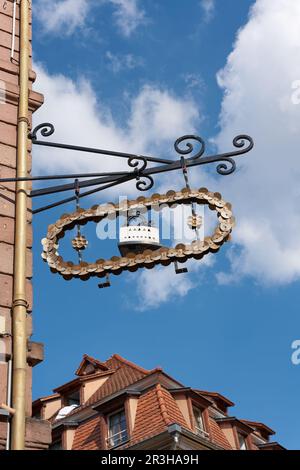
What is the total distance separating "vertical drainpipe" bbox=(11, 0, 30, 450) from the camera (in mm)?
7496

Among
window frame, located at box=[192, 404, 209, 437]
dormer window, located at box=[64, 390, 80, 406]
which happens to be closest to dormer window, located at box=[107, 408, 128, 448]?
window frame, located at box=[192, 404, 209, 437]

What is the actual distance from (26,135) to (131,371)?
1785cm

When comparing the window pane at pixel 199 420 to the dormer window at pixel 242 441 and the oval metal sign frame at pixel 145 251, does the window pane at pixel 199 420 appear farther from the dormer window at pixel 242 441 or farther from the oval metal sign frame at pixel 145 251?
the oval metal sign frame at pixel 145 251

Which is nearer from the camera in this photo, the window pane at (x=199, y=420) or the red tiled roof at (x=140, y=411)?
the red tiled roof at (x=140, y=411)

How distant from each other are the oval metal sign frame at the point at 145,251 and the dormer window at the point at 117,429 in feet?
50.7

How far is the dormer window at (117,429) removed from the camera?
76.8 ft

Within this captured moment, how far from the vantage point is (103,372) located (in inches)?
1094

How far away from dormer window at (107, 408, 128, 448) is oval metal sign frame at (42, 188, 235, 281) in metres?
15.4

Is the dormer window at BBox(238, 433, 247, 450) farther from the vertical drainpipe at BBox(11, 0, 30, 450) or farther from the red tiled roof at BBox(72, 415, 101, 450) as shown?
the vertical drainpipe at BBox(11, 0, 30, 450)

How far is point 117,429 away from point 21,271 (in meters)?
16.3

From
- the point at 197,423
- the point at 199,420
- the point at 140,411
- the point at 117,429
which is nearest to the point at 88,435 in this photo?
the point at 117,429

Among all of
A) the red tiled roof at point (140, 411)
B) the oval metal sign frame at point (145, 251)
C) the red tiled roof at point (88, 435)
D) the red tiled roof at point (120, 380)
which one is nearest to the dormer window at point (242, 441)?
the red tiled roof at point (140, 411)

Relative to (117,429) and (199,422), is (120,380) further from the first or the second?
(199,422)

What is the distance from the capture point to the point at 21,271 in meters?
8.50
